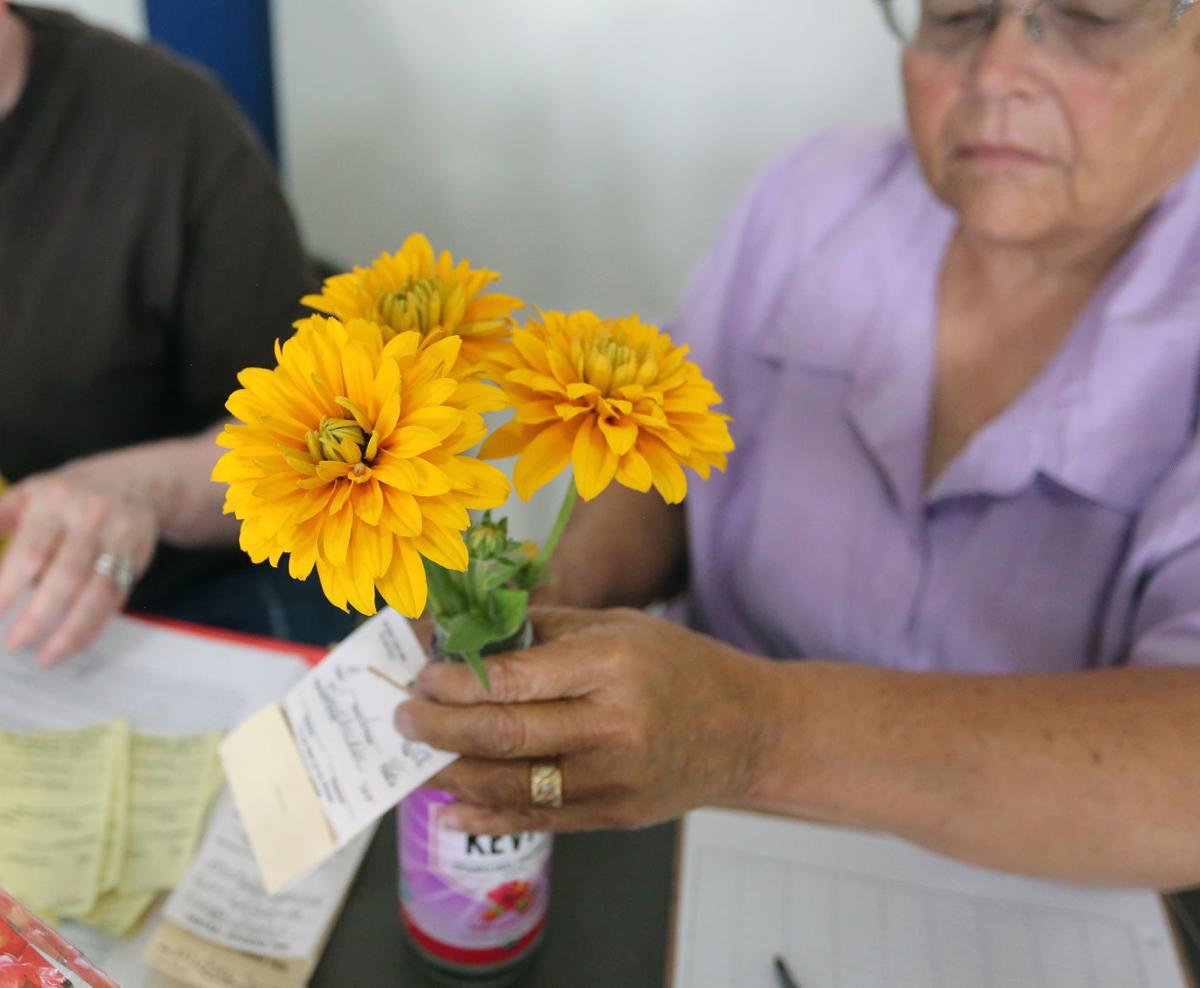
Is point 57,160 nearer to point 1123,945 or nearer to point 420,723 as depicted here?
point 420,723

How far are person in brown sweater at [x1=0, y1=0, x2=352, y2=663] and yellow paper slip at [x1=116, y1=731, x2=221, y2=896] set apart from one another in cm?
13

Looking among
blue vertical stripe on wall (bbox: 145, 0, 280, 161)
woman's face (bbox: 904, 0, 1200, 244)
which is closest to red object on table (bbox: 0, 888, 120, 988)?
woman's face (bbox: 904, 0, 1200, 244)

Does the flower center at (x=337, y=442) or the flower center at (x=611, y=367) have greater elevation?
the flower center at (x=611, y=367)

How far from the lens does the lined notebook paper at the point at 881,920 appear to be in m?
0.55

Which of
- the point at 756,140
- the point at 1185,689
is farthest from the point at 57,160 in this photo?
the point at 1185,689

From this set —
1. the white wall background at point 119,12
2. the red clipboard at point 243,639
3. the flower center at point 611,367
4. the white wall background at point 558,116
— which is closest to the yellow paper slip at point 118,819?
the red clipboard at point 243,639

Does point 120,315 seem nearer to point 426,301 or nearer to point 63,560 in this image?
point 63,560

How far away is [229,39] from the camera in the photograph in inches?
49.5

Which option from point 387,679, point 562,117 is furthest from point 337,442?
point 562,117

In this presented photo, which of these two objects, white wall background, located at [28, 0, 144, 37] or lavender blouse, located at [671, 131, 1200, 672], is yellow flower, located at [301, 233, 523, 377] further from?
white wall background, located at [28, 0, 144, 37]

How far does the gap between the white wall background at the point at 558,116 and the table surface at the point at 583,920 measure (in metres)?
0.74

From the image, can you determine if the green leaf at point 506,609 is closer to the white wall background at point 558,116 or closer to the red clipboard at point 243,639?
the red clipboard at point 243,639

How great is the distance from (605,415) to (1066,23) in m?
0.54

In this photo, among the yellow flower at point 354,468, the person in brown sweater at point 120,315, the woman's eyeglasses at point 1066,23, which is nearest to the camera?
the yellow flower at point 354,468
